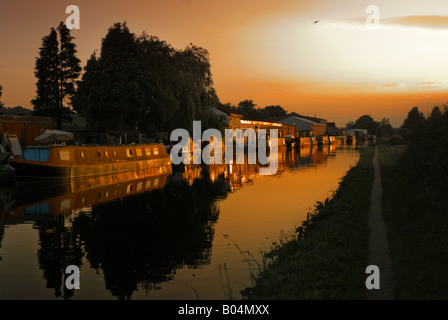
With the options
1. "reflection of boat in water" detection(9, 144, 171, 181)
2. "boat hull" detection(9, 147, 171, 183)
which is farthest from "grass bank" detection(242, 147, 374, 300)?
"reflection of boat in water" detection(9, 144, 171, 181)

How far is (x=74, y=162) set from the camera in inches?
1159

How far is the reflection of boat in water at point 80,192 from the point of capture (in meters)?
19.5

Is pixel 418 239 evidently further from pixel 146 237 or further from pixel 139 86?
pixel 139 86

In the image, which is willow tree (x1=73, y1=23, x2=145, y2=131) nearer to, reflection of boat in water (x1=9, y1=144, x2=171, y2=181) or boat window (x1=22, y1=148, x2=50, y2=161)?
reflection of boat in water (x1=9, y1=144, x2=171, y2=181)

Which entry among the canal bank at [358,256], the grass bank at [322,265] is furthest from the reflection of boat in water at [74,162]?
the grass bank at [322,265]

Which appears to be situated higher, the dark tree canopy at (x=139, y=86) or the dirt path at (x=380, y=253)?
the dark tree canopy at (x=139, y=86)

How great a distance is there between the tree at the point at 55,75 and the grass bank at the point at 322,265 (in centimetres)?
4635

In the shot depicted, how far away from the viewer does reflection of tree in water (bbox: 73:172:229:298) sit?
10.7 m

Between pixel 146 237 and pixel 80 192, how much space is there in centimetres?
1140

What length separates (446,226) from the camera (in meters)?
11.2

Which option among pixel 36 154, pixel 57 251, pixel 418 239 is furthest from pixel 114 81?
pixel 418 239

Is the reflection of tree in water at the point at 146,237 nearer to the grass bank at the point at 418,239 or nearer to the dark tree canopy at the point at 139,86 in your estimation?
the grass bank at the point at 418,239
